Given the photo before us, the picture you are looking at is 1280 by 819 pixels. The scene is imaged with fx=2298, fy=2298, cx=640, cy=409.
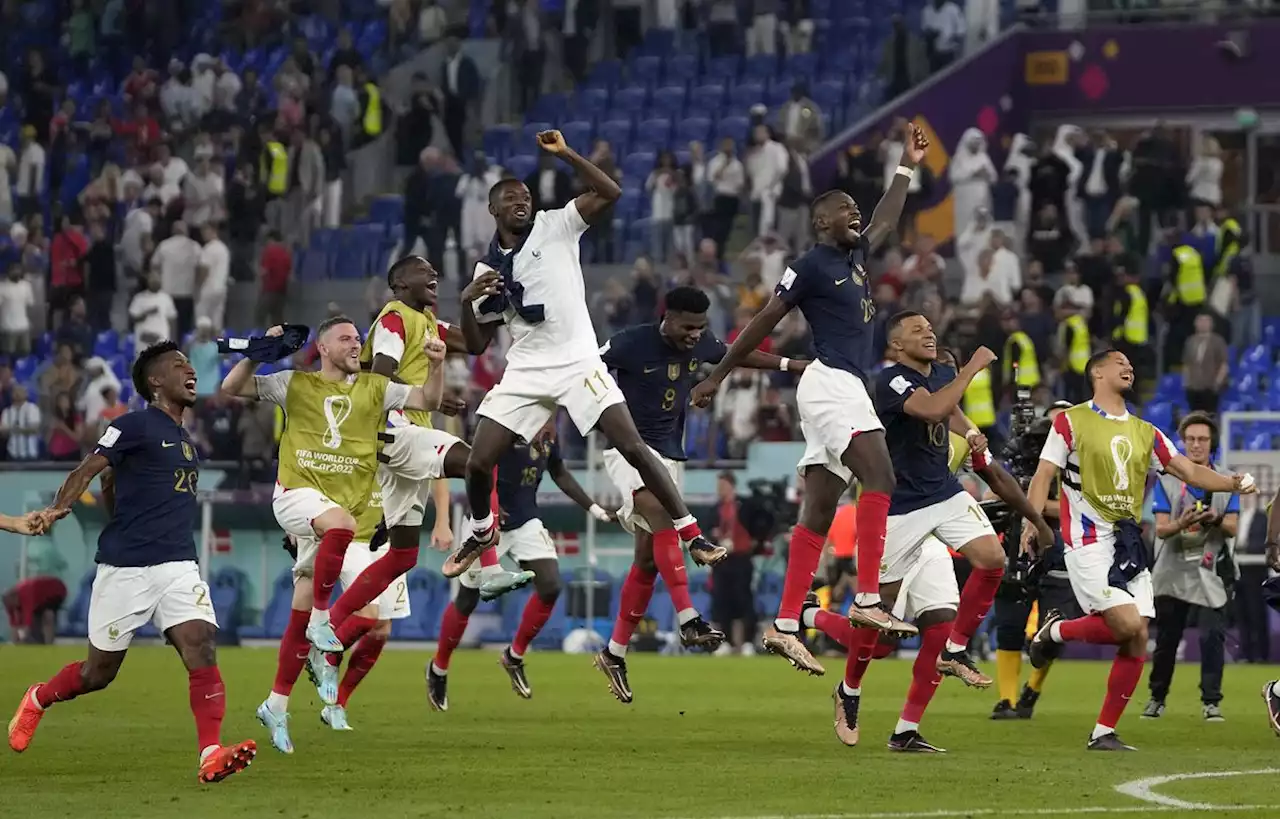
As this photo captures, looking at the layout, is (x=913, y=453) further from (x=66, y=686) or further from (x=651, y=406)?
(x=66, y=686)

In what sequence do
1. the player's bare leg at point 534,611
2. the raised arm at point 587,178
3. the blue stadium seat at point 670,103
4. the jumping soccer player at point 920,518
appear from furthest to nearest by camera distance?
the blue stadium seat at point 670,103, the player's bare leg at point 534,611, the jumping soccer player at point 920,518, the raised arm at point 587,178

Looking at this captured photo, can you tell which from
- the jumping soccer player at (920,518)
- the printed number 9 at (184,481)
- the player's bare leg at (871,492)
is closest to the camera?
the printed number 9 at (184,481)

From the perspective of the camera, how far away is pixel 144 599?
11156 mm

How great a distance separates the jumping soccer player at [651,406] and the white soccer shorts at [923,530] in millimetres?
1778

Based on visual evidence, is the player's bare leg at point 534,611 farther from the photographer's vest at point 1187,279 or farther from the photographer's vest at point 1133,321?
the photographer's vest at point 1187,279

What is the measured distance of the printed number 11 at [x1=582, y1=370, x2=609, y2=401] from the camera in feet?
43.0

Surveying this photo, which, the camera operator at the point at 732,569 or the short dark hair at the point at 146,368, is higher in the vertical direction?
the short dark hair at the point at 146,368

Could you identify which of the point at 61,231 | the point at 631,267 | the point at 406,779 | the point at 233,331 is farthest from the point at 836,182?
the point at 406,779

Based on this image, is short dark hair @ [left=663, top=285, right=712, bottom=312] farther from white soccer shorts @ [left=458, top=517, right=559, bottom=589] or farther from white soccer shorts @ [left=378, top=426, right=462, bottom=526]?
white soccer shorts @ [left=458, top=517, right=559, bottom=589]

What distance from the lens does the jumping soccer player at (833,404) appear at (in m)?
12.6

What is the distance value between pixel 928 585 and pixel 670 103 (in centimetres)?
2246

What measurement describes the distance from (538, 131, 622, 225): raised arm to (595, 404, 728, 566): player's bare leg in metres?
1.14

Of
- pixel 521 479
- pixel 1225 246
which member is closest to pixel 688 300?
pixel 521 479

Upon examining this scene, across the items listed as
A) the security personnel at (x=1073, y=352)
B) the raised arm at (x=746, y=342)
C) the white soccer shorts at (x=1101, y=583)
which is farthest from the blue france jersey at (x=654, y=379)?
the security personnel at (x=1073, y=352)
